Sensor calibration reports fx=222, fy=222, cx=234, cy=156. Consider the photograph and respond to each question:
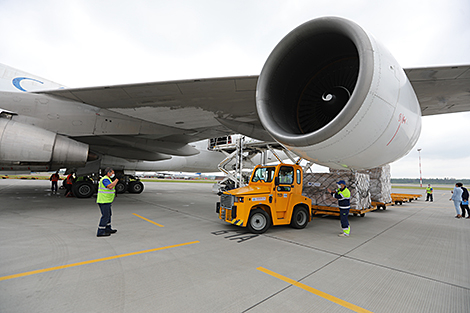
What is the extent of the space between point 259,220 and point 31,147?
21.4 ft

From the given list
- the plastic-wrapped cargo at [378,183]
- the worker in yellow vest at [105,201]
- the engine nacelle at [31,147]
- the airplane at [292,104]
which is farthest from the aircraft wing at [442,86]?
the engine nacelle at [31,147]

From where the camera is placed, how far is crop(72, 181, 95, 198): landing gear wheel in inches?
425

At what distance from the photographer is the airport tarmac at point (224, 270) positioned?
2.29 m

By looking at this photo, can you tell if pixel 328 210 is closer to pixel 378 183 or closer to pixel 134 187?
pixel 378 183

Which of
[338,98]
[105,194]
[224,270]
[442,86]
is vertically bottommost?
[224,270]

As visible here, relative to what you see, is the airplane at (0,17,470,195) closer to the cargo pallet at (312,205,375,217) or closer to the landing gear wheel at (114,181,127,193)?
the cargo pallet at (312,205,375,217)

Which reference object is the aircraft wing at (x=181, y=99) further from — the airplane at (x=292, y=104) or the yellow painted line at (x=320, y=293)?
the yellow painted line at (x=320, y=293)

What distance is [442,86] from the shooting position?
3598mm

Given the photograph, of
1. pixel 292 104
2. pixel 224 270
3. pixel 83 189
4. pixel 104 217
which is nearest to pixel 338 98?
pixel 292 104

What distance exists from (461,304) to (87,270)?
4472mm

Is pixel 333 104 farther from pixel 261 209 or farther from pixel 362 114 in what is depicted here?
pixel 261 209

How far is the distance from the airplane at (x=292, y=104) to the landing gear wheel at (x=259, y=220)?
7.88 ft

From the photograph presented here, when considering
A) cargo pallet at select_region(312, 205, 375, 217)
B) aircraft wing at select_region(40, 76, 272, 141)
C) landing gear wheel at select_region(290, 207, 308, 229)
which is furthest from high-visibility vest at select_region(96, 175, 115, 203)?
cargo pallet at select_region(312, 205, 375, 217)

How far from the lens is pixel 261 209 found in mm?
5453
